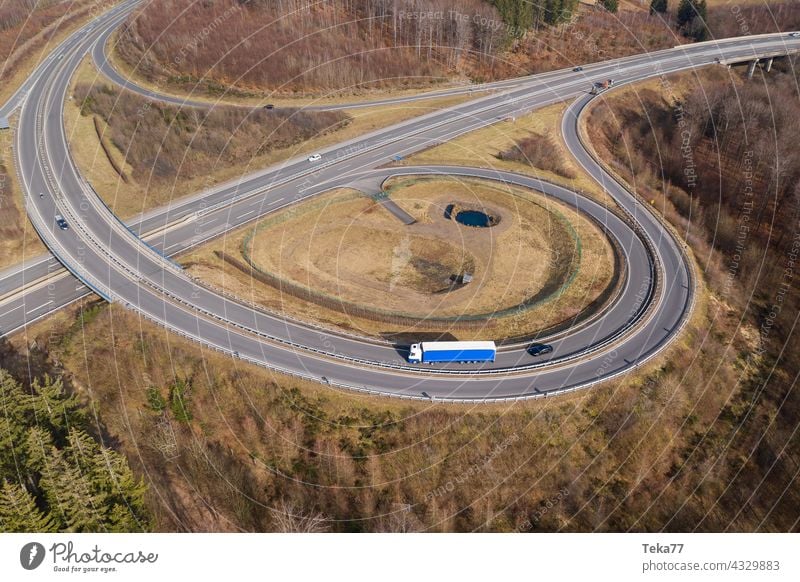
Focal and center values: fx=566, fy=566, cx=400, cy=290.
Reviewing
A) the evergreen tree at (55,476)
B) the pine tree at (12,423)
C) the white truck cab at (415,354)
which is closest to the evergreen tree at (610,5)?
the white truck cab at (415,354)

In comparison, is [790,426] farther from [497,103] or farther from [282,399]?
[497,103]

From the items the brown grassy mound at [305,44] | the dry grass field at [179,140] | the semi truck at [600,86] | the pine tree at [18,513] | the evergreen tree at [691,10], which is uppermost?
the evergreen tree at [691,10]

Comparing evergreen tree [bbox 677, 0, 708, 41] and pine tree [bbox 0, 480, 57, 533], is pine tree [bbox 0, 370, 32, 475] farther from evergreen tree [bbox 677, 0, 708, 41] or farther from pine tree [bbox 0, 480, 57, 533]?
evergreen tree [bbox 677, 0, 708, 41]

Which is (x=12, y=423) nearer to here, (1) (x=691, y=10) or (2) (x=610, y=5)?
(2) (x=610, y=5)

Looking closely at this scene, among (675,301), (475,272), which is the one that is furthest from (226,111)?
(675,301)

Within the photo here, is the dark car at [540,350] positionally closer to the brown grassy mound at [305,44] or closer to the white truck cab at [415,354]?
the white truck cab at [415,354]

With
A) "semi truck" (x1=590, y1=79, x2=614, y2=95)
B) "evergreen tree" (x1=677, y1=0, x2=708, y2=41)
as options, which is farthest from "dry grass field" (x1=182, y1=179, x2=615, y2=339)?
"evergreen tree" (x1=677, y1=0, x2=708, y2=41)
